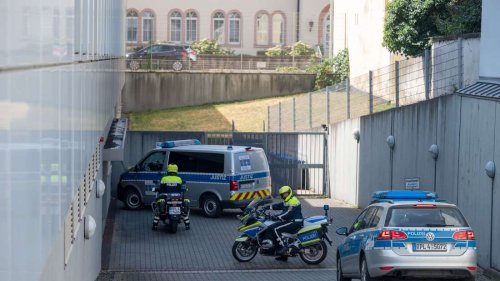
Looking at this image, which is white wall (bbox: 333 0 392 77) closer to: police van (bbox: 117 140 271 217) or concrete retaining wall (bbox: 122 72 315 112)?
concrete retaining wall (bbox: 122 72 315 112)

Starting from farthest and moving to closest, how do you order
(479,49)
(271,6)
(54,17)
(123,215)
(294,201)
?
(271,6) < (123,215) < (479,49) < (294,201) < (54,17)

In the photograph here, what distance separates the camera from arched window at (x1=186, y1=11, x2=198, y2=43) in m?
63.2

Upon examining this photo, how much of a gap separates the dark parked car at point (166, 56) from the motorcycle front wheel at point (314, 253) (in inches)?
1244

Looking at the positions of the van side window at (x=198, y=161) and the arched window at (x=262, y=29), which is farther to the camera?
the arched window at (x=262, y=29)

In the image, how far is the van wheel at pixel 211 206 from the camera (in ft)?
90.2

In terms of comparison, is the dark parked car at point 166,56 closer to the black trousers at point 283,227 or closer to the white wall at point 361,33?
the white wall at point 361,33

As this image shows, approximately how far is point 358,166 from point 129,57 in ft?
81.3

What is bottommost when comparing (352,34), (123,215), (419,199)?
(123,215)

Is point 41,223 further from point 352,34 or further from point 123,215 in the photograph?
point 352,34

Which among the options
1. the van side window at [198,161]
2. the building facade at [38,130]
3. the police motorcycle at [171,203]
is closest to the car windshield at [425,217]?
the building facade at [38,130]

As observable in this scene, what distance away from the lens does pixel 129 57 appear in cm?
5200

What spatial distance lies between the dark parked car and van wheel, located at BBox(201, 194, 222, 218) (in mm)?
23285

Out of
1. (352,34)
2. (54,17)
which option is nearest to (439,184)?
(54,17)

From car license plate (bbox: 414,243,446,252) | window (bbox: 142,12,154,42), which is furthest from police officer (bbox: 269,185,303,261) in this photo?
window (bbox: 142,12,154,42)
